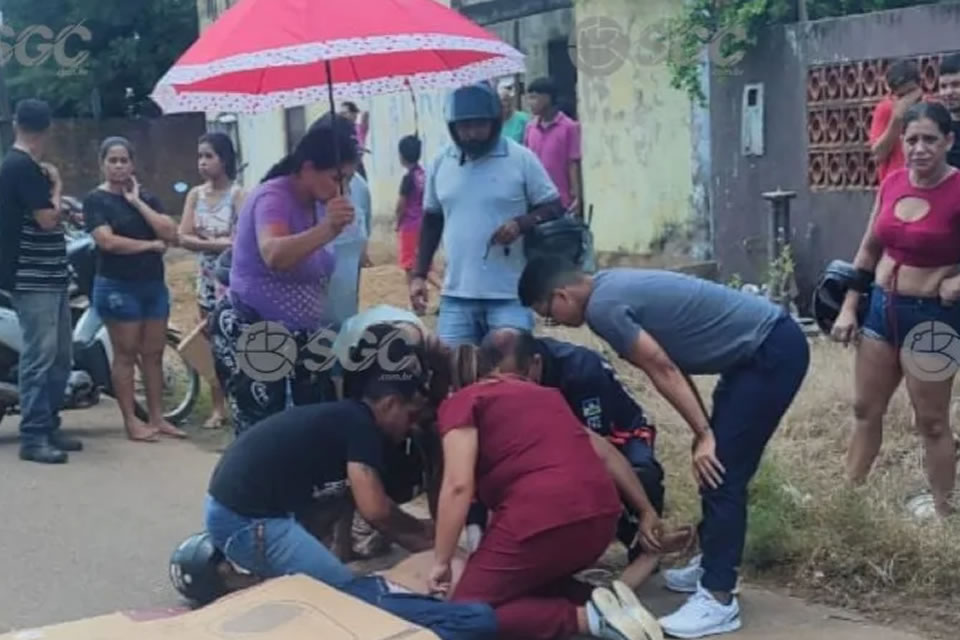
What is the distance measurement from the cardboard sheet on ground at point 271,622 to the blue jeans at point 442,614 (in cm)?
16

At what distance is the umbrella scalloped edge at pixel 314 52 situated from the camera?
5355mm

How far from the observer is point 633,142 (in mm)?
12750

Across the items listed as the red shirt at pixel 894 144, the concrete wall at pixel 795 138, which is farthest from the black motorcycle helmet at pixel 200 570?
the concrete wall at pixel 795 138

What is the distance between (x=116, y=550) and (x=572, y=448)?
239cm

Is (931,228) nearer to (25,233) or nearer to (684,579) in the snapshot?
(684,579)

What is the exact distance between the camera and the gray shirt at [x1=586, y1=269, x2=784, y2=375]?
4.95 metres

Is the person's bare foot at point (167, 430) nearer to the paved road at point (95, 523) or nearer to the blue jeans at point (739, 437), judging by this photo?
the paved road at point (95, 523)

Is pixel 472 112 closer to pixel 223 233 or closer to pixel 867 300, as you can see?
pixel 867 300

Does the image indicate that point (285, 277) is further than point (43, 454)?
No

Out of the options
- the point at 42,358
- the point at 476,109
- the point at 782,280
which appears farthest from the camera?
the point at 782,280

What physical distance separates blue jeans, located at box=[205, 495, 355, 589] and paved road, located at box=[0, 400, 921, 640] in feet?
Result: 2.17

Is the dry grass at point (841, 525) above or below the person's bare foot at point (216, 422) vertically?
above

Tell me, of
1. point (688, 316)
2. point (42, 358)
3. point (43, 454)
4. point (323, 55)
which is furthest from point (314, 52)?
point (43, 454)

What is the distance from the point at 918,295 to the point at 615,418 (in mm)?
1196
